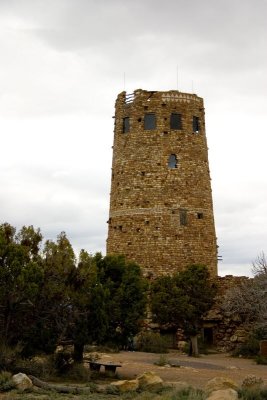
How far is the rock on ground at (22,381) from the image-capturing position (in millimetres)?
17719

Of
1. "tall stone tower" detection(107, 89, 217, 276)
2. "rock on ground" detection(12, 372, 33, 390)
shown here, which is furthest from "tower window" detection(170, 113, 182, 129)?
"rock on ground" detection(12, 372, 33, 390)

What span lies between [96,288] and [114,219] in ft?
57.6

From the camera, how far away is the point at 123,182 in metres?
38.7

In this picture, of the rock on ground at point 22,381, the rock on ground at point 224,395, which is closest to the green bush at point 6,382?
the rock on ground at point 22,381

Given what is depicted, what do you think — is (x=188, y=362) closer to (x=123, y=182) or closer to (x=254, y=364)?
(x=254, y=364)

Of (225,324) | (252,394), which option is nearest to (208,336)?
(225,324)

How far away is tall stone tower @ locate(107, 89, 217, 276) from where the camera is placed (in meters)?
37.7

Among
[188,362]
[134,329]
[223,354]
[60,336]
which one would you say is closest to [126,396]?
[60,336]

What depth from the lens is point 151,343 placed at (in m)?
34.2

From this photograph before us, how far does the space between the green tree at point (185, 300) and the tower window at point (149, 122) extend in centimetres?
933

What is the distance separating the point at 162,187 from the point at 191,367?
14.1 meters

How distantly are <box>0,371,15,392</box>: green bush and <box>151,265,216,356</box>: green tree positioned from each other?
14.4 meters

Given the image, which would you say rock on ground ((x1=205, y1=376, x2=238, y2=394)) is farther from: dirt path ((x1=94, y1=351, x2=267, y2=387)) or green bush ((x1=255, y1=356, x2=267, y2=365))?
green bush ((x1=255, y1=356, x2=267, y2=365))

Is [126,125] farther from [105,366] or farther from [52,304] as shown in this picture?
[52,304]
